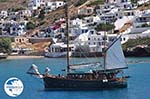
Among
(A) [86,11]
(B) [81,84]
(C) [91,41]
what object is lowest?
(C) [91,41]

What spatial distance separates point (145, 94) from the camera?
155ft

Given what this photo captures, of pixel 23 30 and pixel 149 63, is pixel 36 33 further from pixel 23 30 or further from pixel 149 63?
pixel 149 63

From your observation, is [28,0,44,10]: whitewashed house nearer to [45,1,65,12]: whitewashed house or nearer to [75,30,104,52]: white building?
[45,1,65,12]: whitewashed house

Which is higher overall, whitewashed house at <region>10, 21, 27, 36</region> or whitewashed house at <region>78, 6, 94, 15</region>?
whitewashed house at <region>78, 6, 94, 15</region>

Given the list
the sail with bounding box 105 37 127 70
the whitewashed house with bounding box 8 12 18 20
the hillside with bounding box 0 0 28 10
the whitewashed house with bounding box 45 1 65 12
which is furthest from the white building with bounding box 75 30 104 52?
the hillside with bounding box 0 0 28 10

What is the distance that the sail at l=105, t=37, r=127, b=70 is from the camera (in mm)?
52844

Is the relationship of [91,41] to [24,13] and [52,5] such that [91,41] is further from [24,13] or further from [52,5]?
[24,13]

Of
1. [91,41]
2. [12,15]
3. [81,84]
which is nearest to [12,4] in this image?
[12,15]

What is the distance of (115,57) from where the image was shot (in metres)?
52.9

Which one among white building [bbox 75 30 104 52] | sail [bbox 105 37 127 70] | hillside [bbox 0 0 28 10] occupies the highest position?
hillside [bbox 0 0 28 10]

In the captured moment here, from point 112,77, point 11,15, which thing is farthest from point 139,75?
point 11,15

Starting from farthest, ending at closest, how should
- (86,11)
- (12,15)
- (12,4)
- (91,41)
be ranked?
1. (12,4)
2. (12,15)
3. (86,11)
4. (91,41)

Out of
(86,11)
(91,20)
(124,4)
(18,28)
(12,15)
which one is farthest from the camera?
(12,15)

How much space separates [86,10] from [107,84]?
67048 millimetres
